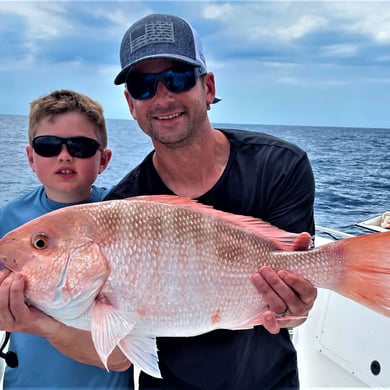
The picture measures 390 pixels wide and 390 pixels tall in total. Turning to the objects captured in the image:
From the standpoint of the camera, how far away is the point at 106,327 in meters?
1.57

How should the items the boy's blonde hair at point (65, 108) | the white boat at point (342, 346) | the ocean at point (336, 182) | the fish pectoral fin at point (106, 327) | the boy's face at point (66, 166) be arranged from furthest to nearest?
the ocean at point (336, 182) → the white boat at point (342, 346) → the boy's blonde hair at point (65, 108) → the boy's face at point (66, 166) → the fish pectoral fin at point (106, 327)

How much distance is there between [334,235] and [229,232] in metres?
2.77

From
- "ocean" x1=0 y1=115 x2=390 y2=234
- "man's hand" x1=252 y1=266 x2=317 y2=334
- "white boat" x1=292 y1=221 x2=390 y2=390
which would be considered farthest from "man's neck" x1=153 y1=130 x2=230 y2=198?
"ocean" x1=0 y1=115 x2=390 y2=234

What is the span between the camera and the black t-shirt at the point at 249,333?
2.07m

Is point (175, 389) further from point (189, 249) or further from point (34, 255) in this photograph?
point (34, 255)

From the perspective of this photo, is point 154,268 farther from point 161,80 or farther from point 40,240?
point 161,80

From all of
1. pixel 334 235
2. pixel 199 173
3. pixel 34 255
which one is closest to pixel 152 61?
pixel 199 173

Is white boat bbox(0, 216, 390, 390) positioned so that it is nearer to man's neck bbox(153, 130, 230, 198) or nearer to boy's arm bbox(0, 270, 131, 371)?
boy's arm bbox(0, 270, 131, 371)

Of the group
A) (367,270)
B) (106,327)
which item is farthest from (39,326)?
(367,270)

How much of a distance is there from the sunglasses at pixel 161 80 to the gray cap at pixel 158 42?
50 millimetres

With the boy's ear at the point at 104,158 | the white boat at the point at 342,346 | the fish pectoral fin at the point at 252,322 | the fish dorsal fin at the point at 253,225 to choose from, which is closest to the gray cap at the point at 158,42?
the boy's ear at the point at 104,158

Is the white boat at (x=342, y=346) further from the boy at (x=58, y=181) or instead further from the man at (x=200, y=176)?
the boy at (x=58, y=181)

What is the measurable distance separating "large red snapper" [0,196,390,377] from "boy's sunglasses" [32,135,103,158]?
0.67 m

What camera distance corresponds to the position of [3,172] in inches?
613
